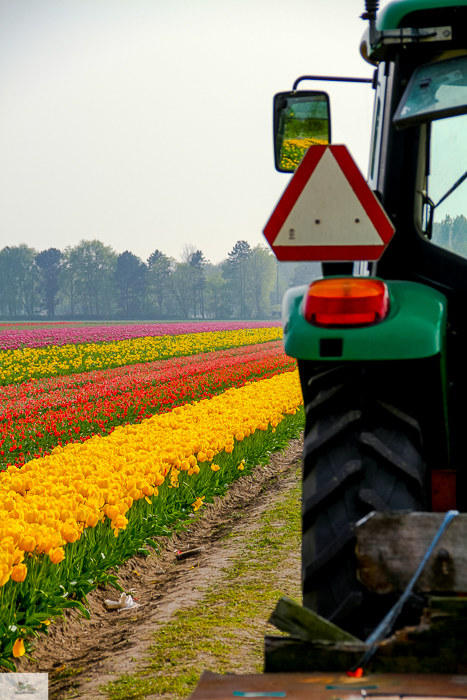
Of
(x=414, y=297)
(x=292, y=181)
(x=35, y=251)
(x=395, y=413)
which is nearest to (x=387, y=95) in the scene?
(x=292, y=181)

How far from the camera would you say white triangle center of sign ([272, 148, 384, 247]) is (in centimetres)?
184

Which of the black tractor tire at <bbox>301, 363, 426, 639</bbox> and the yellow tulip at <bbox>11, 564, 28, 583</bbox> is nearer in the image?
the black tractor tire at <bbox>301, 363, 426, 639</bbox>

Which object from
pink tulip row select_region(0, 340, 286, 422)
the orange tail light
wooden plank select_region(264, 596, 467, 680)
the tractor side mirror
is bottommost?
pink tulip row select_region(0, 340, 286, 422)

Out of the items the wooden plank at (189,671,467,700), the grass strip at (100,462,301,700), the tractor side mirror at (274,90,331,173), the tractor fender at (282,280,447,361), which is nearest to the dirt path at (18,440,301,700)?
the grass strip at (100,462,301,700)

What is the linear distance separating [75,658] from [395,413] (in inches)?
89.8

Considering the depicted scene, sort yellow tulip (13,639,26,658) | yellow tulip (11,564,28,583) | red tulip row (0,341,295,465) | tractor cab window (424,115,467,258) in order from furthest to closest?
red tulip row (0,341,295,465) → yellow tulip (11,564,28,583) → yellow tulip (13,639,26,658) → tractor cab window (424,115,467,258)

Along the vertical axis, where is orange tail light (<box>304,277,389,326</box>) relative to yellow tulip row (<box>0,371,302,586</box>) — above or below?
above

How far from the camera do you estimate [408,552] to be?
4.62 ft

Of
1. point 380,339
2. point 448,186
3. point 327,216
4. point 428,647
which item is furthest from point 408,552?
point 448,186

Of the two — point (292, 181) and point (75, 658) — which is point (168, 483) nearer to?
point (75, 658)

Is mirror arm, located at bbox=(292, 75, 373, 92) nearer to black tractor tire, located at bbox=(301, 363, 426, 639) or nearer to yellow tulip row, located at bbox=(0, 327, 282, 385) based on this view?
black tractor tire, located at bbox=(301, 363, 426, 639)

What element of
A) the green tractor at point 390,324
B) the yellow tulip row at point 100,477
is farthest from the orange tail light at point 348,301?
the yellow tulip row at point 100,477

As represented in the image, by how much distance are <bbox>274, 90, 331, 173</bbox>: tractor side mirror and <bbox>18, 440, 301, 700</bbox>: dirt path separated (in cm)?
247

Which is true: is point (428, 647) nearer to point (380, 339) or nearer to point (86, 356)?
point (380, 339)
